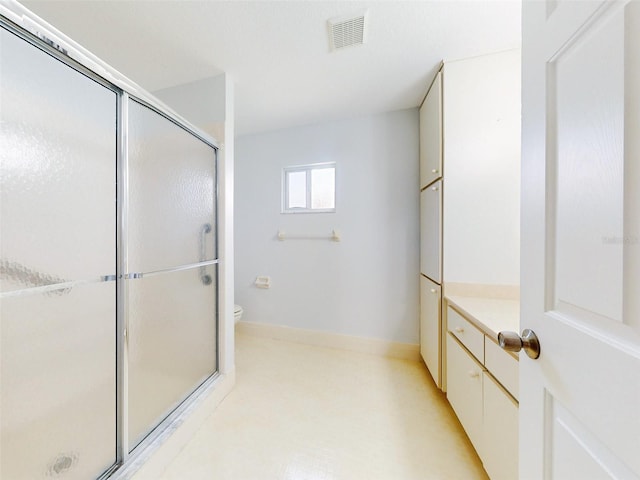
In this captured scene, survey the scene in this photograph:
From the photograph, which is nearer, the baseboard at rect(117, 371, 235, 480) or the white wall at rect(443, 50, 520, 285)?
the baseboard at rect(117, 371, 235, 480)

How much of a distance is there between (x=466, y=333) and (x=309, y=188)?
1.86 meters

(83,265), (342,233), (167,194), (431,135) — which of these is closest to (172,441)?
(83,265)

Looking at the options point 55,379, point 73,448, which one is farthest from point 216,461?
point 55,379

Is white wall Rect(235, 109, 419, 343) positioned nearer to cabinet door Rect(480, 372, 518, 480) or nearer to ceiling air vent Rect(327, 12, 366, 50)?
ceiling air vent Rect(327, 12, 366, 50)

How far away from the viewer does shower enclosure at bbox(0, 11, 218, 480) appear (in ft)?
2.46

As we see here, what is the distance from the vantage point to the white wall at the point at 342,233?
2.20m

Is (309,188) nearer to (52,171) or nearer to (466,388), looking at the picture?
(52,171)

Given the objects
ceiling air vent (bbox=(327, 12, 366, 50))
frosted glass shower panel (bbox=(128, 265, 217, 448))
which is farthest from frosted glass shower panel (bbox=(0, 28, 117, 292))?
ceiling air vent (bbox=(327, 12, 366, 50))

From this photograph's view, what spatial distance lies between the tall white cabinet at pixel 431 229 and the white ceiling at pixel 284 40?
0.26 meters

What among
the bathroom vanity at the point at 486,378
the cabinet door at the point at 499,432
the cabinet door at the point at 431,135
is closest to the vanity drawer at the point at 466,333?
the bathroom vanity at the point at 486,378

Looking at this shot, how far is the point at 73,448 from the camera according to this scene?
887 millimetres

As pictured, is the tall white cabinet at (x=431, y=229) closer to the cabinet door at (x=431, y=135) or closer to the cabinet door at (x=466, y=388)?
the cabinet door at (x=431, y=135)

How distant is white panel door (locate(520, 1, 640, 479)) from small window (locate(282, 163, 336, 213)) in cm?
188

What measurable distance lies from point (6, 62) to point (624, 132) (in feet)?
4.95
